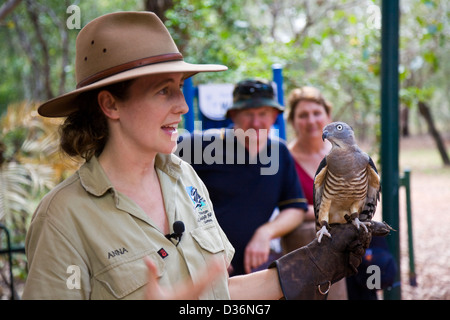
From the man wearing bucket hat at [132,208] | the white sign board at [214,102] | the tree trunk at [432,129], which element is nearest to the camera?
the man wearing bucket hat at [132,208]

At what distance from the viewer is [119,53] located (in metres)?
1.52

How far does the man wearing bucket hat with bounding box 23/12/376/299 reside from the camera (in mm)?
1379

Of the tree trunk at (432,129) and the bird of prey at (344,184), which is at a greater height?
the bird of prey at (344,184)

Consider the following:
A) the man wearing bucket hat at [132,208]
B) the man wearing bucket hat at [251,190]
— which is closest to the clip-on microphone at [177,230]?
the man wearing bucket hat at [132,208]

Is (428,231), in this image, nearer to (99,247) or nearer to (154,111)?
(154,111)

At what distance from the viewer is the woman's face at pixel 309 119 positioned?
11.3 ft

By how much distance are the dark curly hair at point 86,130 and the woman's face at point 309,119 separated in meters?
2.03

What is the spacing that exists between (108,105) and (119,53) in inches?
7.9

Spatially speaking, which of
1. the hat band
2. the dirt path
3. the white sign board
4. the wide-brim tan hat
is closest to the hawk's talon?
the wide-brim tan hat

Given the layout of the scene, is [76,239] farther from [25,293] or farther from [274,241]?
[274,241]

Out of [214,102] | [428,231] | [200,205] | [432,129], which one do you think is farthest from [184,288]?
[432,129]

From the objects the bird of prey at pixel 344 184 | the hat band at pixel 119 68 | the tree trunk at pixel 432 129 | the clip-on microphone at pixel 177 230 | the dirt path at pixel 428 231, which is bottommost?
the dirt path at pixel 428 231

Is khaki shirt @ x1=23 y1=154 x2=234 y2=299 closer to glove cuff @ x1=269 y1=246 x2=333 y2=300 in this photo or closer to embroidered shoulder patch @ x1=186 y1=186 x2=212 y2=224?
embroidered shoulder patch @ x1=186 y1=186 x2=212 y2=224

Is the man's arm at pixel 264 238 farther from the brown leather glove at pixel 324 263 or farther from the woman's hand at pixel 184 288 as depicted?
A: the woman's hand at pixel 184 288
